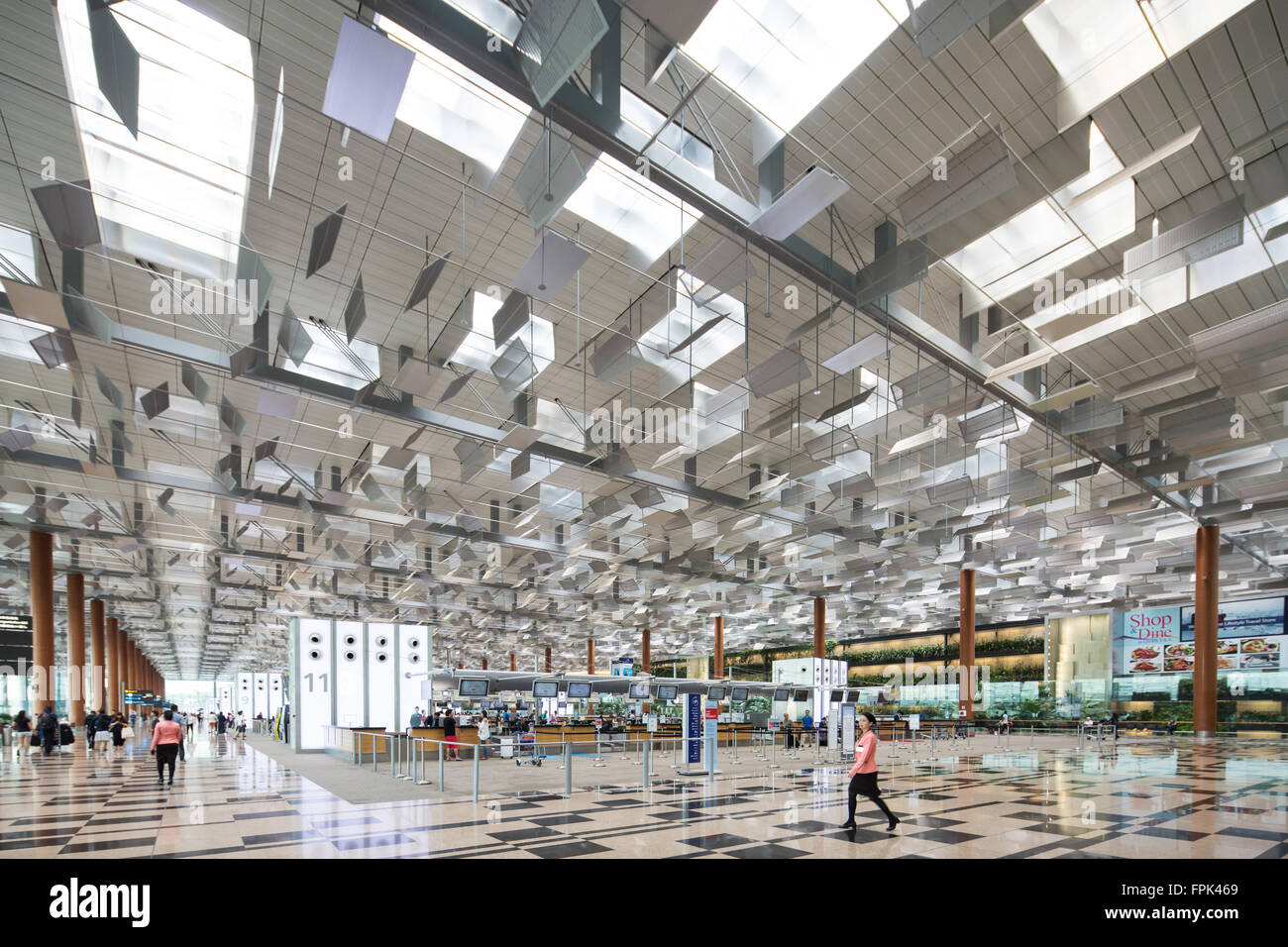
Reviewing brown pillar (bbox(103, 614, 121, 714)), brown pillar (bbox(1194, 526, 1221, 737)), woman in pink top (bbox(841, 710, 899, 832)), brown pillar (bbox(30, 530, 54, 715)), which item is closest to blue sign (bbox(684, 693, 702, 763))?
woman in pink top (bbox(841, 710, 899, 832))

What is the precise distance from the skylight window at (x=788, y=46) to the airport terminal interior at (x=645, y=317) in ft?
0.10

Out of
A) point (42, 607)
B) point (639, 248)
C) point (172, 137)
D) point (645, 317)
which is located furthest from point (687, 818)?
point (42, 607)

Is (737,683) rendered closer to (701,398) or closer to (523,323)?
(701,398)

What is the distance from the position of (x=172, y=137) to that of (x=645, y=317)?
20.1 feet

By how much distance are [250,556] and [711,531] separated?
53.4ft

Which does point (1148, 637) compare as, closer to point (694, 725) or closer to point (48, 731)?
point (694, 725)

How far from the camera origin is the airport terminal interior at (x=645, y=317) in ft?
22.0

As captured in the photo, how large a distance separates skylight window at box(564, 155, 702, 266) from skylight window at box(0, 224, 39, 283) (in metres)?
7.11

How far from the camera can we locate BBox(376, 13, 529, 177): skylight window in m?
6.74

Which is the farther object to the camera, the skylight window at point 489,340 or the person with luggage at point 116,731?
the person with luggage at point 116,731

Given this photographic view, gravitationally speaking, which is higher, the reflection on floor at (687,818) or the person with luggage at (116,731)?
the reflection on floor at (687,818)

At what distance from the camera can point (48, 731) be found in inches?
902

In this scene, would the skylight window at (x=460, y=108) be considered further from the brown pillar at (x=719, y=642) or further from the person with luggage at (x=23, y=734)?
the brown pillar at (x=719, y=642)

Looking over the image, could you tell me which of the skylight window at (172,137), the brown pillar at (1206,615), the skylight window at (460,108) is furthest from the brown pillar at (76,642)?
the brown pillar at (1206,615)
